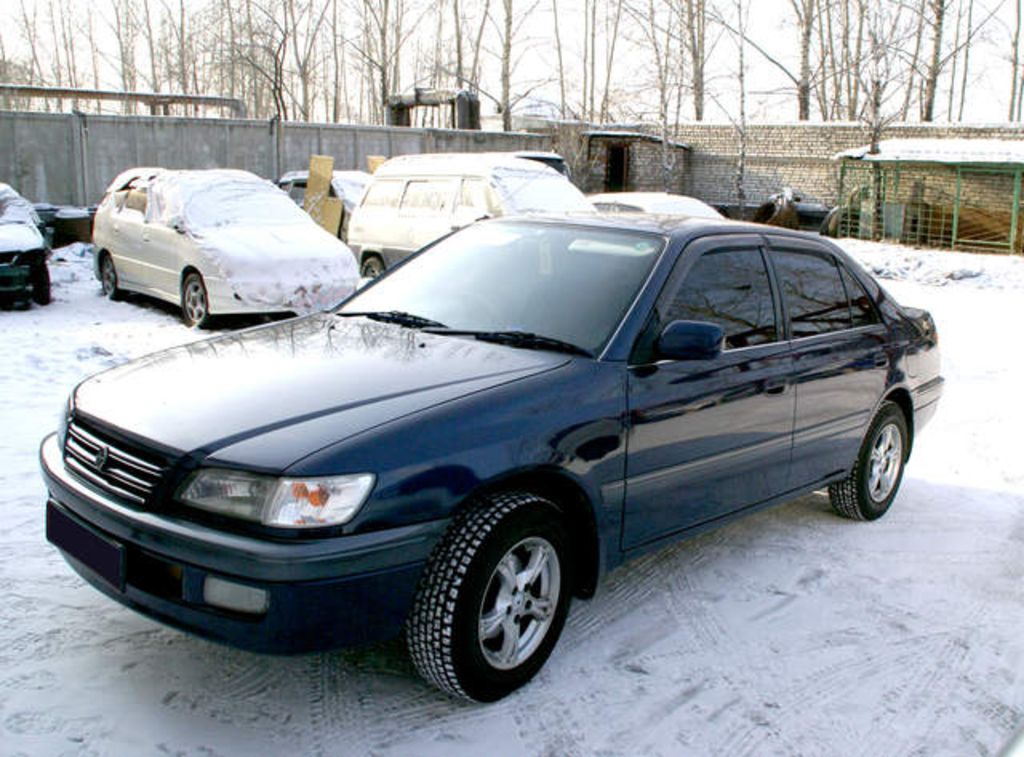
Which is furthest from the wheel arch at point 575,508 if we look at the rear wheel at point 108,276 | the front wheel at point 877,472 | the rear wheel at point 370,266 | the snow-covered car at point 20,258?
the rear wheel at point 370,266

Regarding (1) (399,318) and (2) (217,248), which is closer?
(1) (399,318)

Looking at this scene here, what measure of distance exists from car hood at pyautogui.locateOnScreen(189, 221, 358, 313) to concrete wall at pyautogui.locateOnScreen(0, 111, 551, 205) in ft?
37.9

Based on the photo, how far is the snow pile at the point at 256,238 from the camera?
31.7ft

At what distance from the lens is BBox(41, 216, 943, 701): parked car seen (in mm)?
2742

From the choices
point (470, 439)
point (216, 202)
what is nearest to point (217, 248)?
point (216, 202)

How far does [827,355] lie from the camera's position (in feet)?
15.0

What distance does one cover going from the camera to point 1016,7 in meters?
37.6

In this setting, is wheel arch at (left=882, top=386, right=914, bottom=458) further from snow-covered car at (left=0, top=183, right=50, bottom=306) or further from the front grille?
snow-covered car at (left=0, top=183, right=50, bottom=306)

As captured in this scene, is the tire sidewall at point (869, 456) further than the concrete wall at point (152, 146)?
No

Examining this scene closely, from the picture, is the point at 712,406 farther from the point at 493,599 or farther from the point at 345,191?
the point at 345,191

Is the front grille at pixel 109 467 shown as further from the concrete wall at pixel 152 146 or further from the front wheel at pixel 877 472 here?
the concrete wall at pixel 152 146

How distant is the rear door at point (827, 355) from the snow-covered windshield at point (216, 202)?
23.5ft

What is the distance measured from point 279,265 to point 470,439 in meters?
7.26

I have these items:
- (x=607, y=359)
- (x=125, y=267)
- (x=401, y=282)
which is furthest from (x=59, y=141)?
(x=607, y=359)
